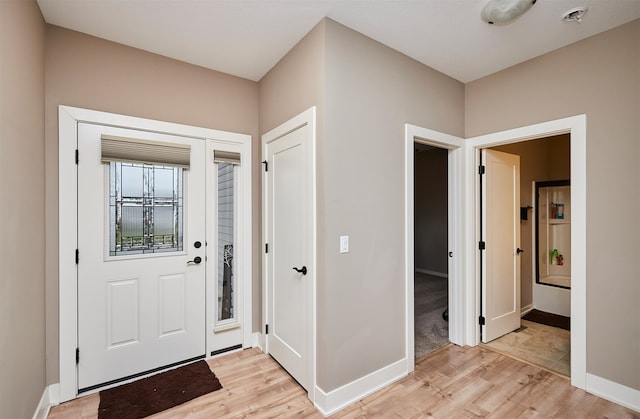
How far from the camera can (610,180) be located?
2.17 meters

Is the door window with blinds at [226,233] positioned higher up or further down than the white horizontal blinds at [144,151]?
further down

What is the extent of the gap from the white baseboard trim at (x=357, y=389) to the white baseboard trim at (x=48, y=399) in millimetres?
1841

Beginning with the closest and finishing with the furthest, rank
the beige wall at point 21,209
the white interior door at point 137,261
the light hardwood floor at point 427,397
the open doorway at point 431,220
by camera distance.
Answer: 1. the beige wall at point 21,209
2. the light hardwood floor at point 427,397
3. the white interior door at point 137,261
4. the open doorway at point 431,220

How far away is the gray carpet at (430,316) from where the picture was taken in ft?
10.2

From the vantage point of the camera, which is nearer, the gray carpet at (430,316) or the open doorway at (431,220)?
the gray carpet at (430,316)

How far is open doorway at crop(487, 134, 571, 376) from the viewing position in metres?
3.36

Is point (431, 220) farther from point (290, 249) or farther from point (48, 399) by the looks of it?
point (48, 399)

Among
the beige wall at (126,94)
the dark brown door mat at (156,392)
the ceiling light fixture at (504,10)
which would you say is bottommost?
the dark brown door mat at (156,392)

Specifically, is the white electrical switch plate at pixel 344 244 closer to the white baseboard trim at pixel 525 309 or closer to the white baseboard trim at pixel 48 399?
the white baseboard trim at pixel 48 399

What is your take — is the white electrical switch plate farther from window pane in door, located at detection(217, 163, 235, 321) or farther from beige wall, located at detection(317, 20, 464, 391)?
window pane in door, located at detection(217, 163, 235, 321)

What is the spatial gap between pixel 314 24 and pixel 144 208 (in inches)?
80.1

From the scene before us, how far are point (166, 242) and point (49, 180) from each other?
92 centimetres

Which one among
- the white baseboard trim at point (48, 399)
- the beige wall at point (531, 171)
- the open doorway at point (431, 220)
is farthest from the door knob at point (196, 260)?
the open doorway at point (431, 220)

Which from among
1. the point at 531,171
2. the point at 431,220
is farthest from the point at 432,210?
the point at 531,171
